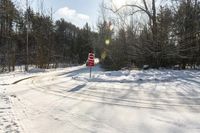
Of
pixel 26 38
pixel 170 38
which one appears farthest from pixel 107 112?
pixel 26 38

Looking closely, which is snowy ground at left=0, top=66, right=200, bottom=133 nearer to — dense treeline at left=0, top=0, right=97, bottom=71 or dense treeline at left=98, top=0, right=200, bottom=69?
dense treeline at left=98, top=0, right=200, bottom=69

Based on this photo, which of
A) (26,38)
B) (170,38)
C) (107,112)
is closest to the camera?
(107,112)

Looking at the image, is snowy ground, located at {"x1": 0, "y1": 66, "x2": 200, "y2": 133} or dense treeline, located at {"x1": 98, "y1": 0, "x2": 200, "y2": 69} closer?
snowy ground, located at {"x1": 0, "y1": 66, "x2": 200, "y2": 133}

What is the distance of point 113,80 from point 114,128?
28.8ft

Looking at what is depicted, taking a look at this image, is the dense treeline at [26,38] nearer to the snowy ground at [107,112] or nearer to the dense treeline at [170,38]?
the dense treeline at [170,38]

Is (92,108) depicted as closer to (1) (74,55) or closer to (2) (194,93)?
(2) (194,93)

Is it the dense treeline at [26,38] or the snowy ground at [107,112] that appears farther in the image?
the dense treeline at [26,38]

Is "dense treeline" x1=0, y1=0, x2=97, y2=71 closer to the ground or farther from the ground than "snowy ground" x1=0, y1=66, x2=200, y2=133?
farther from the ground

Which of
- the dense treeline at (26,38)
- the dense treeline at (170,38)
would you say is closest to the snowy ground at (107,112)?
the dense treeline at (170,38)

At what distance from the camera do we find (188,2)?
23344mm

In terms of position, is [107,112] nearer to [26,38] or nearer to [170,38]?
[170,38]

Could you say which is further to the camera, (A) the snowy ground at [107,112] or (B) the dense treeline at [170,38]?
(B) the dense treeline at [170,38]

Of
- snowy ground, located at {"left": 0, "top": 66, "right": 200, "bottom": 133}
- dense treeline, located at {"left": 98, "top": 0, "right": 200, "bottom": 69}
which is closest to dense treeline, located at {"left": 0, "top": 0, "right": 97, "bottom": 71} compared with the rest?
dense treeline, located at {"left": 98, "top": 0, "right": 200, "bottom": 69}

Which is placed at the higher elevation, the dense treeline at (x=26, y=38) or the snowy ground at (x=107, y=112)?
the dense treeline at (x=26, y=38)
